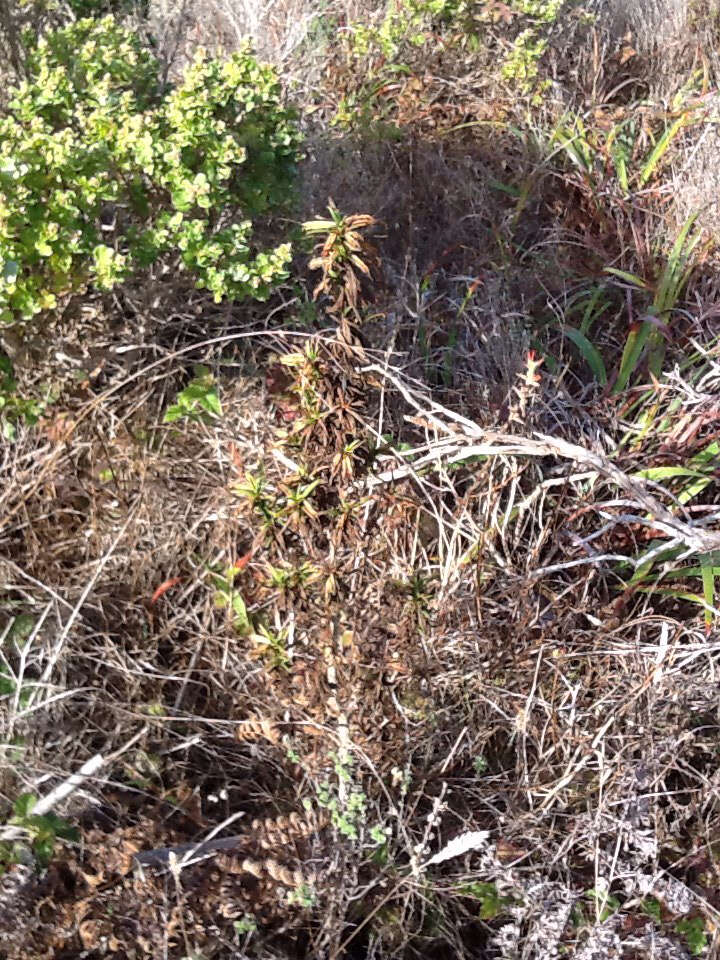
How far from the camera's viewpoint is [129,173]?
7.27ft

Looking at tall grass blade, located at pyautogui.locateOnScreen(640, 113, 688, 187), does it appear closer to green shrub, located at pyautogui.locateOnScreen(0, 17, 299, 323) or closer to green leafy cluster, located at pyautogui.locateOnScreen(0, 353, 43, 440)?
green shrub, located at pyautogui.locateOnScreen(0, 17, 299, 323)

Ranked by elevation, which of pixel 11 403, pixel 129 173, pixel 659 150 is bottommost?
pixel 659 150

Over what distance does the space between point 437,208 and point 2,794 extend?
2264mm

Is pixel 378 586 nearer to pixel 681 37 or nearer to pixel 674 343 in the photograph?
pixel 674 343

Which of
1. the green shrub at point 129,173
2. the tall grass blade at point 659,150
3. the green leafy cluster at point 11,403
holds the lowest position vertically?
the tall grass blade at point 659,150

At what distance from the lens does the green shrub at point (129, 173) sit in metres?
2.04

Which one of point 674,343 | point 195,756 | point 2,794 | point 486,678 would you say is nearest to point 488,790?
point 486,678

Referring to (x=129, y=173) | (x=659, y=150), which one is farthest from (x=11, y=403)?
(x=659, y=150)

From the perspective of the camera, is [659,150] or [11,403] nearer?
[11,403]

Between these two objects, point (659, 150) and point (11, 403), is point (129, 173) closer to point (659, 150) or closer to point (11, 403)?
point (11, 403)

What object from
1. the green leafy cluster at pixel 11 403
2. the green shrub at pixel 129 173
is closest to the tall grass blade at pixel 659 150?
the green shrub at pixel 129 173

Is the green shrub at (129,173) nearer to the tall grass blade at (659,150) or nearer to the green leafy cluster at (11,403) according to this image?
the green leafy cluster at (11,403)

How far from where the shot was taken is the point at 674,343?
2.74 meters

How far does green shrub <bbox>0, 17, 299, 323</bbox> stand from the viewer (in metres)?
2.04
